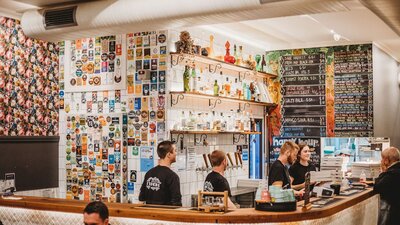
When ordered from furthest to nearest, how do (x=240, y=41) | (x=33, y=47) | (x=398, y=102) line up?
(x=398, y=102) → (x=240, y=41) → (x=33, y=47)

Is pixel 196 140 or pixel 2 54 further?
pixel 196 140

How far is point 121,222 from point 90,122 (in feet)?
10.2

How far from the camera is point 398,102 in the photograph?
487 inches

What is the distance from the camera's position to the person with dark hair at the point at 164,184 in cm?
538

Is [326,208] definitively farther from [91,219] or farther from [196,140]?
[196,140]

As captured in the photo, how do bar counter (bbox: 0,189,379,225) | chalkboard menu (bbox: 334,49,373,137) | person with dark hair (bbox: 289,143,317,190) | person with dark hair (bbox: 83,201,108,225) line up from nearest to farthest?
person with dark hair (bbox: 83,201,108,225)
bar counter (bbox: 0,189,379,225)
person with dark hair (bbox: 289,143,317,190)
chalkboard menu (bbox: 334,49,373,137)

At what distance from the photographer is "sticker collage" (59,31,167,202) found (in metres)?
7.27

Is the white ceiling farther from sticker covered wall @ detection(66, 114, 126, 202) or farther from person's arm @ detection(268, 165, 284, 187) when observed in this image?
person's arm @ detection(268, 165, 284, 187)

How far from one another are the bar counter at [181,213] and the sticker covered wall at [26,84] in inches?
62.4

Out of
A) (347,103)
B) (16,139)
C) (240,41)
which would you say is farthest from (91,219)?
(347,103)

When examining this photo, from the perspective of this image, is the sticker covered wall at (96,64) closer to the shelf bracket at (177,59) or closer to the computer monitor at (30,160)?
the shelf bracket at (177,59)

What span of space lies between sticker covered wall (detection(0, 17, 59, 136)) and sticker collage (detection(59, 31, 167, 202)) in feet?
0.83

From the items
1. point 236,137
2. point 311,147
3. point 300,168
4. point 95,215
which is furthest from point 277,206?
point 311,147

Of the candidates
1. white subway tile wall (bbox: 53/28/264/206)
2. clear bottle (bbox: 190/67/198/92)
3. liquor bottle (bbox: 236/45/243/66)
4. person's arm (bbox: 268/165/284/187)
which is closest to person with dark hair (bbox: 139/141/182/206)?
person's arm (bbox: 268/165/284/187)
